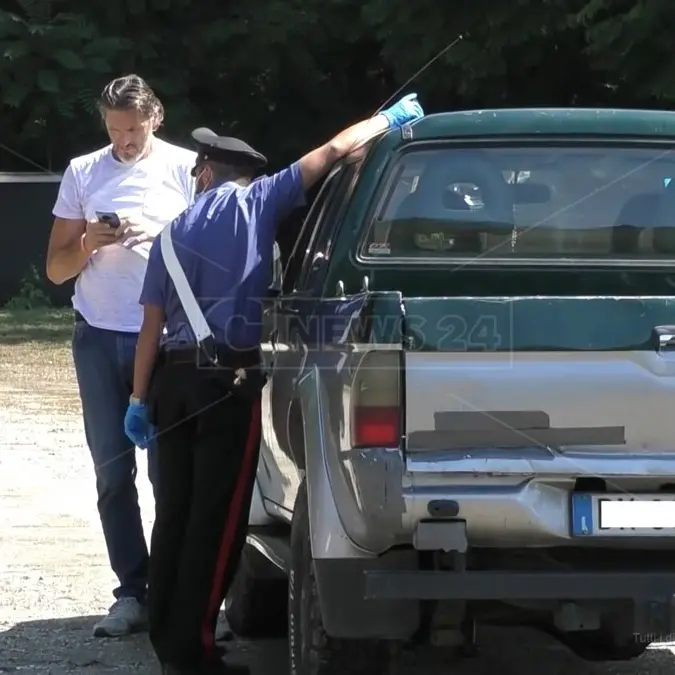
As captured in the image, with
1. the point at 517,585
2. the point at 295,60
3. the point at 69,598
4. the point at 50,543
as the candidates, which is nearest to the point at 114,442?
the point at 69,598

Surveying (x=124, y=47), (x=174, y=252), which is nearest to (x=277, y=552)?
(x=174, y=252)

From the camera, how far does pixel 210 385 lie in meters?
4.66

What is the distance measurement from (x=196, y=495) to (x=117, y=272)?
1.18 m

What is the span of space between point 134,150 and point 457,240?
1.46 meters

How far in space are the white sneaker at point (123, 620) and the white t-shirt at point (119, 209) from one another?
105cm

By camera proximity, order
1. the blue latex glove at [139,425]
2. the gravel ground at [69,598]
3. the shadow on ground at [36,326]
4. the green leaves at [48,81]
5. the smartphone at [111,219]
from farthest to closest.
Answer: the green leaves at [48,81]
the shadow on ground at [36,326]
the smartphone at [111,219]
the gravel ground at [69,598]
the blue latex glove at [139,425]

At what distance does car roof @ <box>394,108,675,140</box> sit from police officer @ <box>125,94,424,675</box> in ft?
0.60

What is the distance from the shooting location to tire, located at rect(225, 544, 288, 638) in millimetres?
5520

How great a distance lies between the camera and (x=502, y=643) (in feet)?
18.2

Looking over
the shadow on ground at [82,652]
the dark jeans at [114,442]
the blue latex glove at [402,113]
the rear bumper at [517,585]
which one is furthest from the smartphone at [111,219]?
the rear bumper at [517,585]

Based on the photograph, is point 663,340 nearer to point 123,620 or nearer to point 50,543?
point 123,620

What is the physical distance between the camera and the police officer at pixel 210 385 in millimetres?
4664

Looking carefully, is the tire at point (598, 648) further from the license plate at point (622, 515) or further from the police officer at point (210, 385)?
the license plate at point (622, 515)

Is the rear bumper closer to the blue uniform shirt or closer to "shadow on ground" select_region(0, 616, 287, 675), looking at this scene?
the blue uniform shirt
